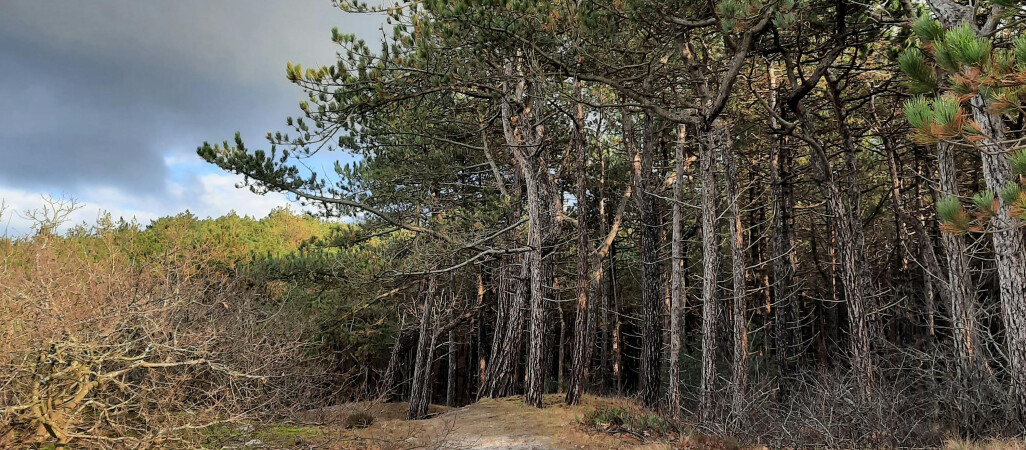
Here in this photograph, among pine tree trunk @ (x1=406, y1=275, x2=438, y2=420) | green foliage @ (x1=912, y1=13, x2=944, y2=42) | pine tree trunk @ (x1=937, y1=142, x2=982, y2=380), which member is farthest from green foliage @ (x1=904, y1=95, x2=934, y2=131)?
pine tree trunk @ (x1=406, y1=275, x2=438, y2=420)

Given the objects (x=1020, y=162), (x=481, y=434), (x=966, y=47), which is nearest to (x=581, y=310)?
(x=481, y=434)

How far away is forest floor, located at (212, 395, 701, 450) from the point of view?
7.50 meters

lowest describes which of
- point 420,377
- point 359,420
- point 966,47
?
point 359,420

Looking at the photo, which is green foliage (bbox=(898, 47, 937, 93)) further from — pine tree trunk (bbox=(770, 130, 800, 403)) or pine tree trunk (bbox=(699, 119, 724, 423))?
pine tree trunk (bbox=(770, 130, 800, 403))

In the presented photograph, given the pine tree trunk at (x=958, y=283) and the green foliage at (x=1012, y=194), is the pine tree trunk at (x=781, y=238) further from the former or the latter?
the green foliage at (x=1012, y=194)

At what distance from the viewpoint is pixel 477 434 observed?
29.1 feet

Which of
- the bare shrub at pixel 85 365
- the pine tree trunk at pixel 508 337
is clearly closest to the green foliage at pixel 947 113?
the bare shrub at pixel 85 365

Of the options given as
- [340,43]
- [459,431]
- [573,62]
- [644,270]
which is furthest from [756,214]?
[340,43]

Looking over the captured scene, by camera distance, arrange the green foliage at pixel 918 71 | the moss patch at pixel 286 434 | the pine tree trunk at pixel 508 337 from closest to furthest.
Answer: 1. the green foliage at pixel 918 71
2. the moss patch at pixel 286 434
3. the pine tree trunk at pixel 508 337


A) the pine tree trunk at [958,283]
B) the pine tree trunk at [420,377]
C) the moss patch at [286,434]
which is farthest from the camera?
the pine tree trunk at [420,377]

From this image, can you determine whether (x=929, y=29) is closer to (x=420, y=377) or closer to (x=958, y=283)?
(x=958, y=283)

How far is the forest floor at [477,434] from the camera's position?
7.50m

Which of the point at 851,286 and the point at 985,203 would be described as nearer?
the point at 985,203

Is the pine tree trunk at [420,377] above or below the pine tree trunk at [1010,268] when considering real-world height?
below
